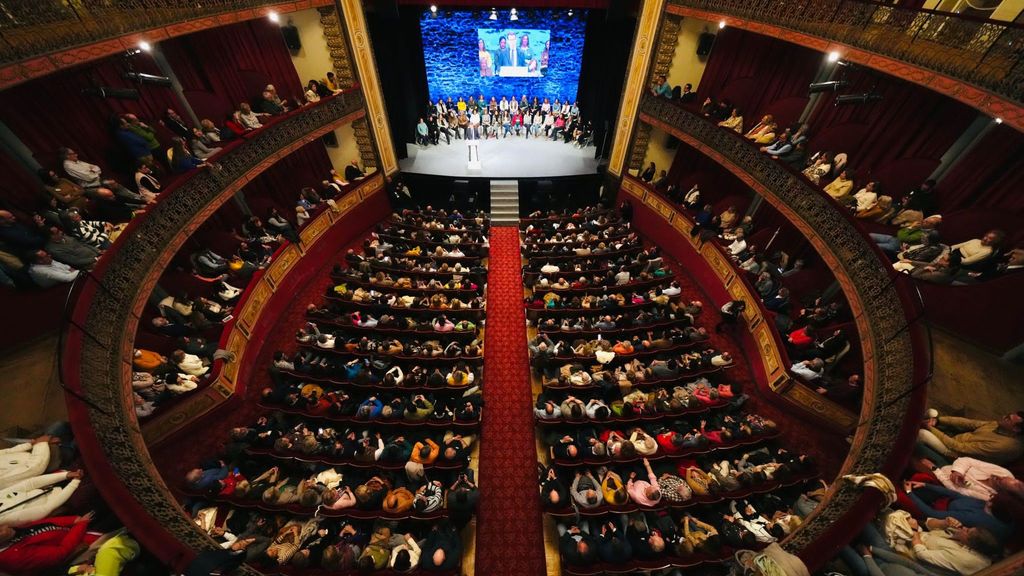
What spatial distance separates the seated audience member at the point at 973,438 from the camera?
388 centimetres

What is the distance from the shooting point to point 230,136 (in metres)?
7.41

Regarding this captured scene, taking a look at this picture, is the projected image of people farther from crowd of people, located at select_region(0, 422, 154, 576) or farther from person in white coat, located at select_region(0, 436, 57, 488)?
person in white coat, located at select_region(0, 436, 57, 488)

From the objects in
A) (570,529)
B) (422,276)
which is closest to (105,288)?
(422,276)

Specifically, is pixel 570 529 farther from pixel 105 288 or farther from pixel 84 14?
pixel 84 14

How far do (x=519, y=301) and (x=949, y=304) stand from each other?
744cm

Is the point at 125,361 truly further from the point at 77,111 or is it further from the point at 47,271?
the point at 77,111

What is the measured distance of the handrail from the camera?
3.66 metres

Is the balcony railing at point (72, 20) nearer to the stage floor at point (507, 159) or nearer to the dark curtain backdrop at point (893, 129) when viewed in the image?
the stage floor at point (507, 159)

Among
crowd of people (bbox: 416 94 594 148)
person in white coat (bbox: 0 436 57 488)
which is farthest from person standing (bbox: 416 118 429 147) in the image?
person in white coat (bbox: 0 436 57 488)

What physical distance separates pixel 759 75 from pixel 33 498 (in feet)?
45.7

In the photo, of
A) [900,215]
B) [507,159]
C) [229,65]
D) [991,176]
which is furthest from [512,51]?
[991,176]

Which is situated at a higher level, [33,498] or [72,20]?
[72,20]

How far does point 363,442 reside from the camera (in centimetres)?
593

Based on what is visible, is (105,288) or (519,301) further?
(519,301)
